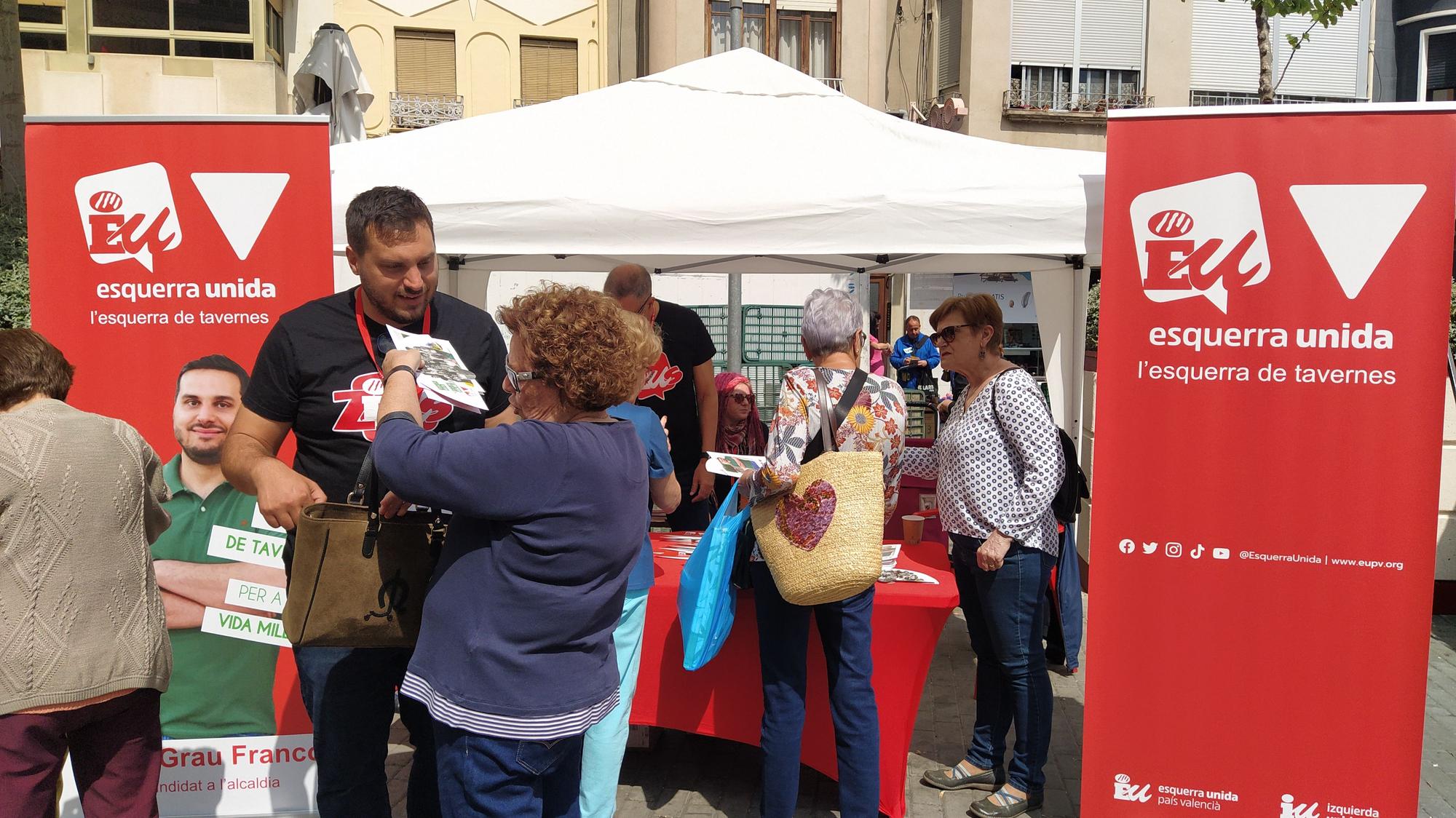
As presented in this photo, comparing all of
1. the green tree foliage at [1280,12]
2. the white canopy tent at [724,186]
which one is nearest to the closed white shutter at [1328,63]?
the green tree foliage at [1280,12]

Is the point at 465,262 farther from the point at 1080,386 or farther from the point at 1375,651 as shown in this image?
the point at 1375,651

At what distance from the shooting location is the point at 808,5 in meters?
20.2

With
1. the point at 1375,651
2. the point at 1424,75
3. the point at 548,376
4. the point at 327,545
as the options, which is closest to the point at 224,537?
the point at 327,545

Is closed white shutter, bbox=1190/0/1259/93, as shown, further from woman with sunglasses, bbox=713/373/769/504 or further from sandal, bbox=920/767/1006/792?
sandal, bbox=920/767/1006/792

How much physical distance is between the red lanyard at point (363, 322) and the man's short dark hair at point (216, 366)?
93cm

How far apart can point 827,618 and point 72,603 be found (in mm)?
1862

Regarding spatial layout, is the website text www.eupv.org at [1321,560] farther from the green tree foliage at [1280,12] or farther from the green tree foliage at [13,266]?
the green tree foliage at [13,266]

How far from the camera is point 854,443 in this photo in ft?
9.89

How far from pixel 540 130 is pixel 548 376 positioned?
95.7 inches

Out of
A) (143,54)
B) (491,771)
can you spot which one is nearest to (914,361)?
(491,771)

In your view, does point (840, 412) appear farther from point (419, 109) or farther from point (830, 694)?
point (419, 109)

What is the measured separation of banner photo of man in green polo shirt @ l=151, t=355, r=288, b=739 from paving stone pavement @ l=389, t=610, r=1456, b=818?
0.69 m

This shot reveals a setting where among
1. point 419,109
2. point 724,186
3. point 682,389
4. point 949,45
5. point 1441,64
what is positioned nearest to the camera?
point 724,186

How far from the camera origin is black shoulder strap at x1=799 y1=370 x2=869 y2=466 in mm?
3010
